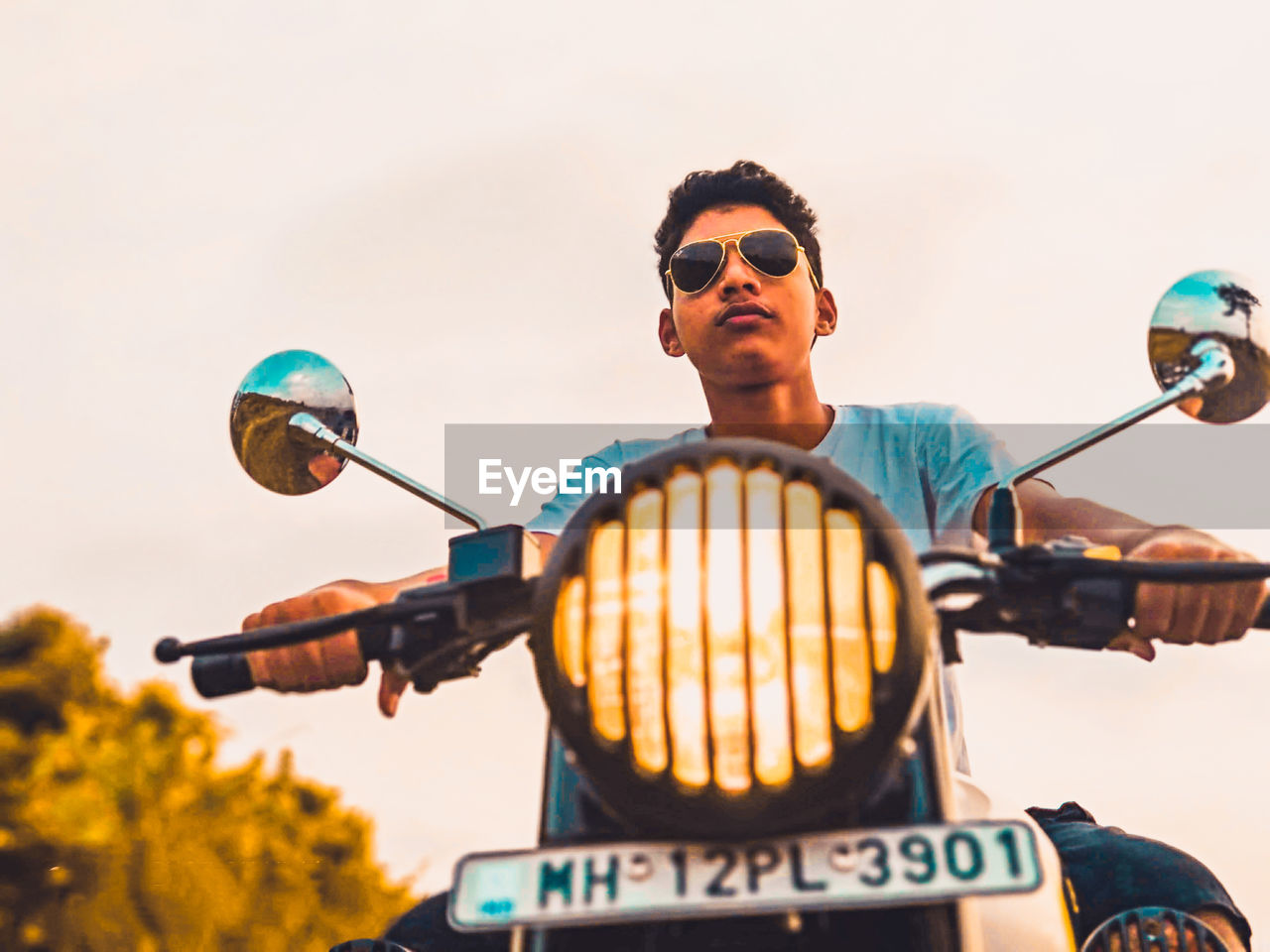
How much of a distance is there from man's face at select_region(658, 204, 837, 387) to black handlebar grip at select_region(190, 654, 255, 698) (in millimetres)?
1438

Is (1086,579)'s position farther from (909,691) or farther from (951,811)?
(909,691)

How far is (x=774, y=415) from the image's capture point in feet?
10.7

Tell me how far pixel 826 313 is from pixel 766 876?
8.68 ft

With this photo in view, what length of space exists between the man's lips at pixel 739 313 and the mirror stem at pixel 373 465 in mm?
1116

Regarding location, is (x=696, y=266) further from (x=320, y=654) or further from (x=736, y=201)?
(x=320, y=654)

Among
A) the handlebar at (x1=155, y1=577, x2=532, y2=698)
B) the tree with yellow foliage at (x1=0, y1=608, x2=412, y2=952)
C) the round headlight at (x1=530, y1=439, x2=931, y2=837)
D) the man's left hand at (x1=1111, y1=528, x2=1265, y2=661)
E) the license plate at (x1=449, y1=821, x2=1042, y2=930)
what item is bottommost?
the license plate at (x1=449, y1=821, x2=1042, y2=930)

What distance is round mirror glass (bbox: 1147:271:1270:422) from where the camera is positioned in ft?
6.61

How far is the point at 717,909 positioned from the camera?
1.40 m

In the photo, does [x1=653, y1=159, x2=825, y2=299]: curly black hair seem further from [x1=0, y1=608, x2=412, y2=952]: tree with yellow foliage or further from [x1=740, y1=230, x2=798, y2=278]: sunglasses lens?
[x1=0, y1=608, x2=412, y2=952]: tree with yellow foliage

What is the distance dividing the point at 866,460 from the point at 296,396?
1.41 m

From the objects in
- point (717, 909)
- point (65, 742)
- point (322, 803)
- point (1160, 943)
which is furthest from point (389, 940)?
point (322, 803)

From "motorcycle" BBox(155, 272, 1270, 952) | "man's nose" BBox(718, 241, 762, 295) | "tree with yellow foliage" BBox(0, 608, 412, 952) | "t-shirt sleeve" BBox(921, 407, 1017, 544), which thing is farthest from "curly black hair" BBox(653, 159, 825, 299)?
"tree with yellow foliage" BBox(0, 608, 412, 952)

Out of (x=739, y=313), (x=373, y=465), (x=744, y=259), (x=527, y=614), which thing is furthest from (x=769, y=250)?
(x=527, y=614)

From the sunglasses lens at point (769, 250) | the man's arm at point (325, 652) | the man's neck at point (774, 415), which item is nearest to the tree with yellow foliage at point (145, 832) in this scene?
the man's neck at point (774, 415)
